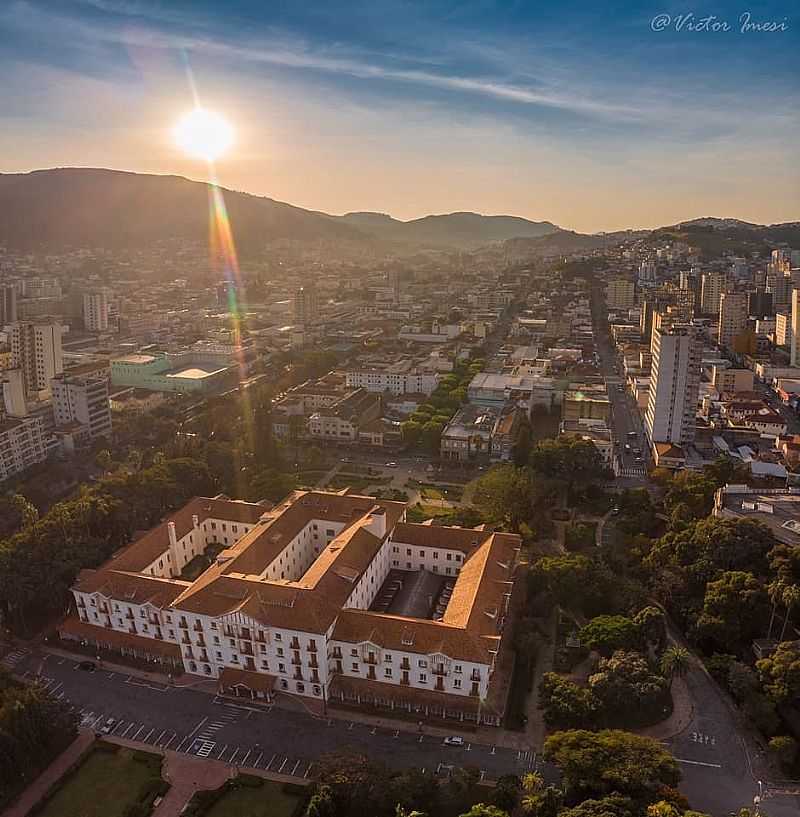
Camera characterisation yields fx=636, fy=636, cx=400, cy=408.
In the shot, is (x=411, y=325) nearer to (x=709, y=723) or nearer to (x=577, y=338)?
(x=577, y=338)

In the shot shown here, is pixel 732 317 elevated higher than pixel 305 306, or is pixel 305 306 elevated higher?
pixel 305 306

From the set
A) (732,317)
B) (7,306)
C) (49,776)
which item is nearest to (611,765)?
(49,776)

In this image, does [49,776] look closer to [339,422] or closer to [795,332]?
[339,422]

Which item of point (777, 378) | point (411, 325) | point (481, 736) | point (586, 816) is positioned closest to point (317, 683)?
point (481, 736)

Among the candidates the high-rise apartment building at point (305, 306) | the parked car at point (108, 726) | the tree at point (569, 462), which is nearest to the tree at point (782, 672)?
the tree at point (569, 462)

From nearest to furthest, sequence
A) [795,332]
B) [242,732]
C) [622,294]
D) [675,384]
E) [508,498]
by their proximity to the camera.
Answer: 1. [242,732]
2. [508,498]
3. [675,384]
4. [795,332]
5. [622,294]

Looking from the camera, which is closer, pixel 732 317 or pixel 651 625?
pixel 651 625

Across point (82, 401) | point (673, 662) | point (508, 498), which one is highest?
point (82, 401)

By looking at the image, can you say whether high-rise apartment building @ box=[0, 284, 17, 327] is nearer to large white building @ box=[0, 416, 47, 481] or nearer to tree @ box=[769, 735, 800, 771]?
large white building @ box=[0, 416, 47, 481]
